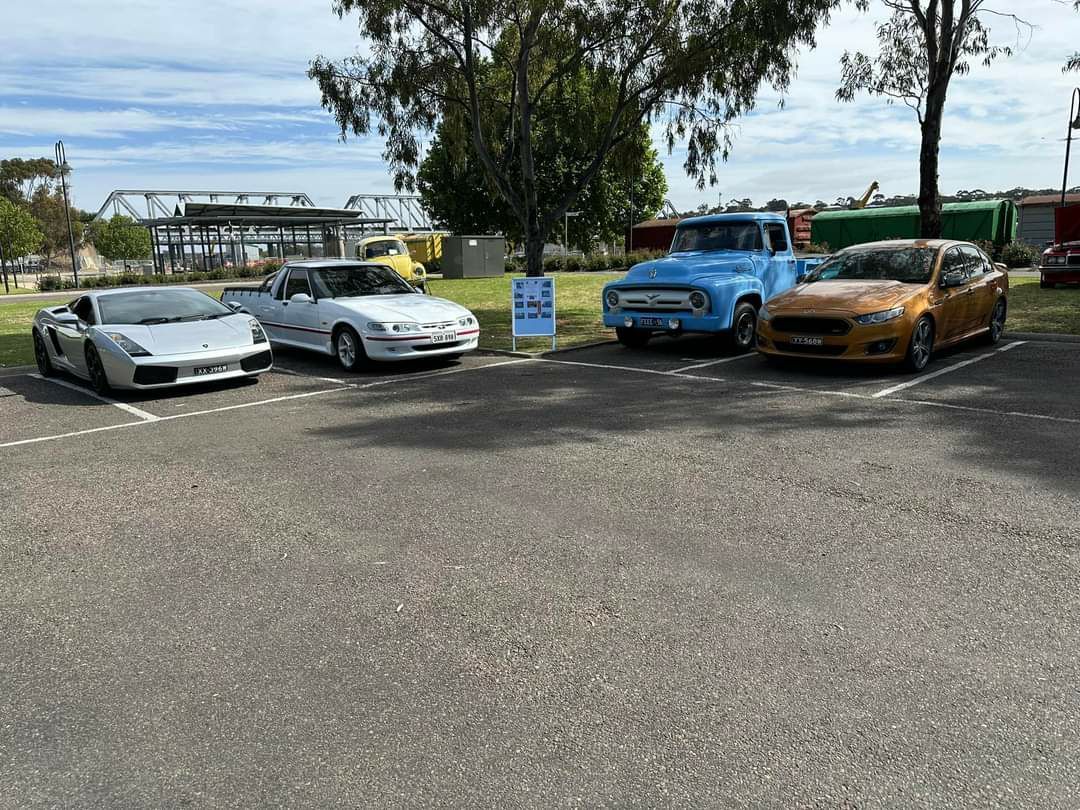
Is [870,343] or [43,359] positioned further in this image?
[43,359]

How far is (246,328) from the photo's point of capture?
35.0 ft

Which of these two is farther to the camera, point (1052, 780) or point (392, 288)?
point (392, 288)

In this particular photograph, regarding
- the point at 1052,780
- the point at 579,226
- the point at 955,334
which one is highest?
the point at 579,226

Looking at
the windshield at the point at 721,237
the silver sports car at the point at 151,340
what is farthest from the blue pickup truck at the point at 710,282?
the silver sports car at the point at 151,340

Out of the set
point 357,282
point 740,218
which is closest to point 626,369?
point 740,218

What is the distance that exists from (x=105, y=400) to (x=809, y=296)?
29.1 feet

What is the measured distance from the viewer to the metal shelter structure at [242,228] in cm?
4766

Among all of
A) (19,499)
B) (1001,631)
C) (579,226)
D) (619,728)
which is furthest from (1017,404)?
(579,226)

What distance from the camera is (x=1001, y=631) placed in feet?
11.6

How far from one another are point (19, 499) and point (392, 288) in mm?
7261

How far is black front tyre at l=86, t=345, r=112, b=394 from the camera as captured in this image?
32.2 feet

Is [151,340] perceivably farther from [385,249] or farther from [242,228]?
[242,228]

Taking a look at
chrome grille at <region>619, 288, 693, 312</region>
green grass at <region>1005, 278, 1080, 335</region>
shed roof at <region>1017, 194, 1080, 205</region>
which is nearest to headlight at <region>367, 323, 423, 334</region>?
chrome grille at <region>619, 288, 693, 312</region>

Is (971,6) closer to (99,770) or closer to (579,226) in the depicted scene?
(99,770)
